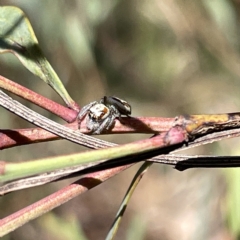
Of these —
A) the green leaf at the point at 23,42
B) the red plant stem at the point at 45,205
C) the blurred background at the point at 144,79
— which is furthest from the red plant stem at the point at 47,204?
the blurred background at the point at 144,79

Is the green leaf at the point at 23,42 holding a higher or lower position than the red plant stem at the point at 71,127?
higher

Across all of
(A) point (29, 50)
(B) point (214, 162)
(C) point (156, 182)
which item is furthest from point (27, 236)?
(B) point (214, 162)

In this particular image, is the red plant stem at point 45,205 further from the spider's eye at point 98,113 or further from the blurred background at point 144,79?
the blurred background at point 144,79

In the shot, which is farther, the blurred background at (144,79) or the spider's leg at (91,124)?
the blurred background at (144,79)

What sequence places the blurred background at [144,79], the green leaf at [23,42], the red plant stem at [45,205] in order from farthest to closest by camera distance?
1. the blurred background at [144,79]
2. the green leaf at [23,42]
3. the red plant stem at [45,205]

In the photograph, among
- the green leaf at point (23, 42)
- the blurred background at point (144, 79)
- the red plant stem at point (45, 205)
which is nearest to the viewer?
the red plant stem at point (45, 205)

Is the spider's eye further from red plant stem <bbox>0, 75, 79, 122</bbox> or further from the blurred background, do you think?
the blurred background
